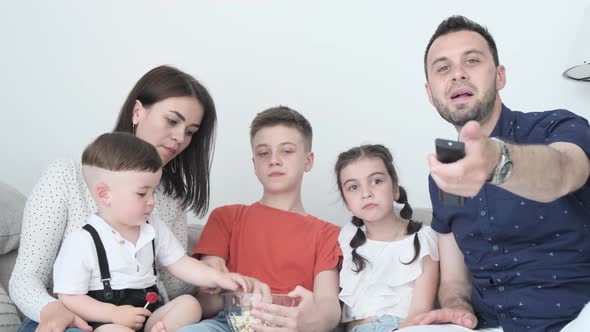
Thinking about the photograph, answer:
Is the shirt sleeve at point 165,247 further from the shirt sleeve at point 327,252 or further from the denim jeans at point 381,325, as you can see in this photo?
the denim jeans at point 381,325

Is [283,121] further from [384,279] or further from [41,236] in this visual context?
[41,236]

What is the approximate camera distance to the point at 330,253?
2.20 m

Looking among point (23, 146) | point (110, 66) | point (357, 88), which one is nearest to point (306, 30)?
point (357, 88)

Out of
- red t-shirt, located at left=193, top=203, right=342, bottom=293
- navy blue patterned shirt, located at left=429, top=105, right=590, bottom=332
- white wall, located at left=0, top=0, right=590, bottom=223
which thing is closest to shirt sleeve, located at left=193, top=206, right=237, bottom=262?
red t-shirt, located at left=193, top=203, right=342, bottom=293

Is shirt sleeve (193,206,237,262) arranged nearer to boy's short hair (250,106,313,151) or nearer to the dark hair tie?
boy's short hair (250,106,313,151)

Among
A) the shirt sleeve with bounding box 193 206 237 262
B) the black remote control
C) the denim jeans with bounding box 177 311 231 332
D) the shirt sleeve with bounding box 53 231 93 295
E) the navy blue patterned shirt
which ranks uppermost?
the black remote control

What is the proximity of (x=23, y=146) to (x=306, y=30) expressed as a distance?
127 cm

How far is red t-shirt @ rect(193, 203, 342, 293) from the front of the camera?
7.18 feet

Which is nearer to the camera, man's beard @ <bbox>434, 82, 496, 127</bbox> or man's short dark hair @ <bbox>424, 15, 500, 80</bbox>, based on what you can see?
man's beard @ <bbox>434, 82, 496, 127</bbox>

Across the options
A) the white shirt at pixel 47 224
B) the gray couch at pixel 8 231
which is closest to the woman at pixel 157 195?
the white shirt at pixel 47 224

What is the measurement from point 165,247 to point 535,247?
0.96 m

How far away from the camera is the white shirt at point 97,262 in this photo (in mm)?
1739

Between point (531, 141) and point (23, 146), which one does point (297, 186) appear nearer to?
point (531, 141)

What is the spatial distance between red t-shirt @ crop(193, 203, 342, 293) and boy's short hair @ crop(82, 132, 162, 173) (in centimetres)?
49
